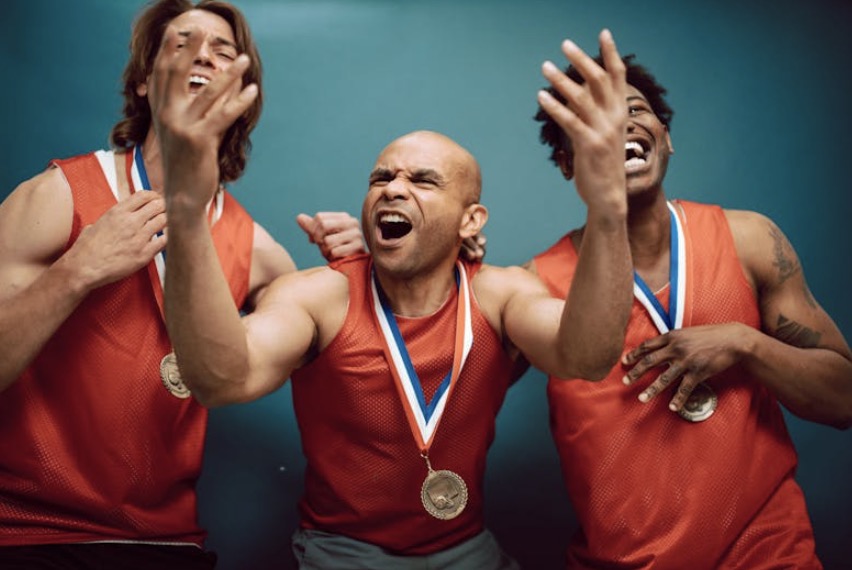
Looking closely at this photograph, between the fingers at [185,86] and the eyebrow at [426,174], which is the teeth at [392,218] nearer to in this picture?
the eyebrow at [426,174]

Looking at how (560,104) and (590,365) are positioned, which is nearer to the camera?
(560,104)

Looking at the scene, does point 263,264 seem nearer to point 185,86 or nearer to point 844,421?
point 185,86

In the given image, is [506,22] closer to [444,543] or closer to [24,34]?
[24,34]

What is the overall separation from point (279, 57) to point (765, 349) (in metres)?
1.83

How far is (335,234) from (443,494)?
2.19 ft

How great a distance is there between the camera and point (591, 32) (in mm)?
2898

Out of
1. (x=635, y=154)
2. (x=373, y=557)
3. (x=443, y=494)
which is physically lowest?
(x=373, y=557)

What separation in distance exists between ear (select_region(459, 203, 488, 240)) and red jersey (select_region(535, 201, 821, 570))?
27 centimetres

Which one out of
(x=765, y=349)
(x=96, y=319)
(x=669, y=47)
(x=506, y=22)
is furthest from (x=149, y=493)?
(x=669, y=47)

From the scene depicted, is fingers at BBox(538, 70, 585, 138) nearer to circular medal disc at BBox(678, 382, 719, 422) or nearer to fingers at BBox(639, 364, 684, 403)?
fingers at BBox(639, 364, 684, 403)

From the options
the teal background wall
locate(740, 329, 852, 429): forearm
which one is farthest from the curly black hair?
locate(740, 329, 852, 429): forearm

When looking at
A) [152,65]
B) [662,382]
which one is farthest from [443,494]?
[152,65]

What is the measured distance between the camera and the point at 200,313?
1353mm

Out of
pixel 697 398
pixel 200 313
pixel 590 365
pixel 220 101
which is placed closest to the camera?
pixel 220 101
